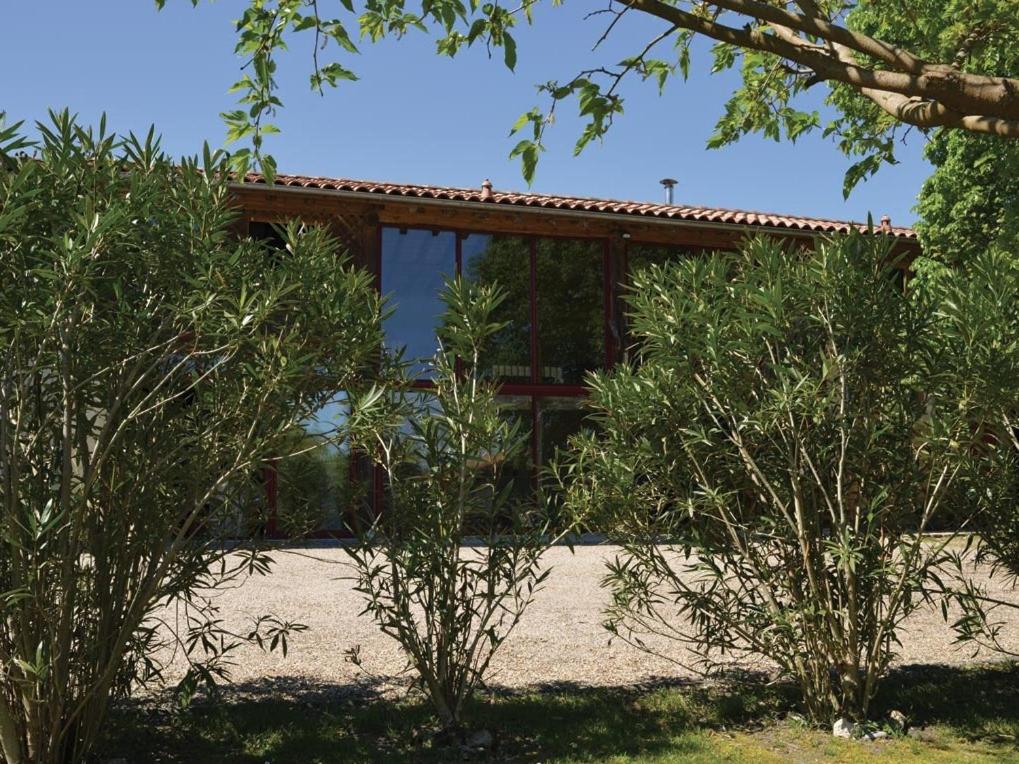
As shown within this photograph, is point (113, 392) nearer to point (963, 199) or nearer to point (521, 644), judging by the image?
point (521, 644)

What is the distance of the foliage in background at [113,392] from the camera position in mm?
3826

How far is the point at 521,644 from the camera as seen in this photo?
772 centimetres

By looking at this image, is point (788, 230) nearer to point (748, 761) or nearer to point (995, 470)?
point (995, 470)

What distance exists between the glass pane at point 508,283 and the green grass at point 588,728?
33.2ft

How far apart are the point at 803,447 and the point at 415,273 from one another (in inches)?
453

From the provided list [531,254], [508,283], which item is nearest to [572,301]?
[531,254]

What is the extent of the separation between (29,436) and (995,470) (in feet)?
17.1

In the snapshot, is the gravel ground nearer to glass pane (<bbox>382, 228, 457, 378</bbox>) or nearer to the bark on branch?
the bark on branch

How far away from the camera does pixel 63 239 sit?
11.6ft

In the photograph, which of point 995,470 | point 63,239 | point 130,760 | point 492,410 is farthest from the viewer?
point 995,470

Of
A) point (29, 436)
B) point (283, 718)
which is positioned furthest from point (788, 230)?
point (29, 436)

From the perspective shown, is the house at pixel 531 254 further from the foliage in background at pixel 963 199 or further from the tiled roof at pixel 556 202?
the foliage in background at pixel 963 199

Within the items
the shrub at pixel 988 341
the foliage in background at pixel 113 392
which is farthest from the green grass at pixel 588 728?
the shrub at pixel 988 341

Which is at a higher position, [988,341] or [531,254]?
[531,254]
